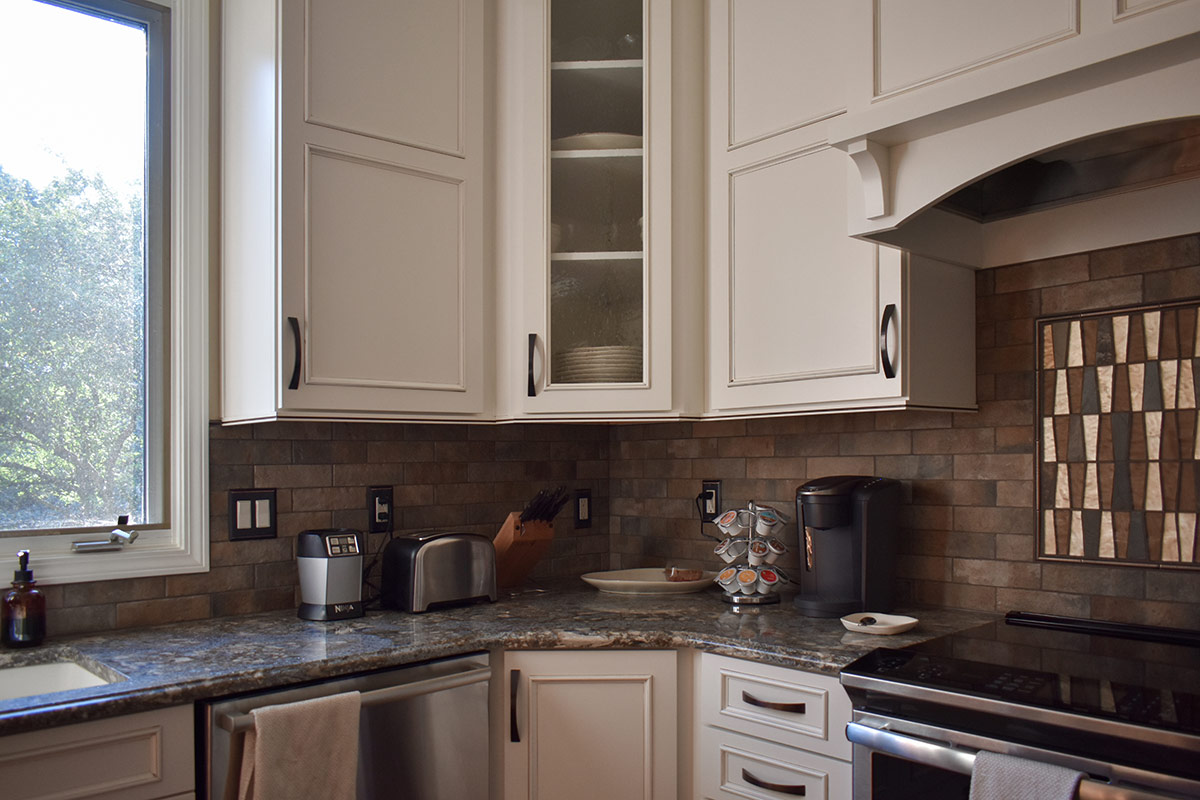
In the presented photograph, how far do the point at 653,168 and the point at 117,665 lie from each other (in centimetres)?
162

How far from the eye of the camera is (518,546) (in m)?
2.51

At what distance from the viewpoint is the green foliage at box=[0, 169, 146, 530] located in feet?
6.55

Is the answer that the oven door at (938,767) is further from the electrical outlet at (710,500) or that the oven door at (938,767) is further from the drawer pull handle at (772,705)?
the electrical outlet at (710,500)

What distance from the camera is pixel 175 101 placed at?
2203 mm

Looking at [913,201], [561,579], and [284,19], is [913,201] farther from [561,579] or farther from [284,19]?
[561,579]

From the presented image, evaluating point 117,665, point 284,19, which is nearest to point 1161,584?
point 117,665

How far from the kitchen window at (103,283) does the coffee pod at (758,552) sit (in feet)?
4.33

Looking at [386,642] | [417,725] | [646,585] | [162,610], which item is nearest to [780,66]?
[646,585]

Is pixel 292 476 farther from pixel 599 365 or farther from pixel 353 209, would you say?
pixel 599 365

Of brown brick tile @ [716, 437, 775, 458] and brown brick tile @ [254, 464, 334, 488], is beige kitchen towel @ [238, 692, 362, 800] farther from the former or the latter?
brown brick tile @ [716, 437, 775, 458]

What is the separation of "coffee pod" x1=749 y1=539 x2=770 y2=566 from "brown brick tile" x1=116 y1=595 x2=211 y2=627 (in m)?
1.31

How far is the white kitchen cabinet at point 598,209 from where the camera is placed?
231 cm

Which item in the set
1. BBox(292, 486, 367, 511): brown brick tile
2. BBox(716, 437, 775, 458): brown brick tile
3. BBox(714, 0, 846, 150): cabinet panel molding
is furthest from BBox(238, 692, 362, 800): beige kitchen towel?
BBox(714, 0, 846, 150): cabinet panel molding

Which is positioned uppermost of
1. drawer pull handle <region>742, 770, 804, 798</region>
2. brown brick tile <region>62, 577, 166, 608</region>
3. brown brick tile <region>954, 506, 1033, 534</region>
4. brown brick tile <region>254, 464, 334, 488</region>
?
brown brick tile <region>254, 464, 334, 488</region>
